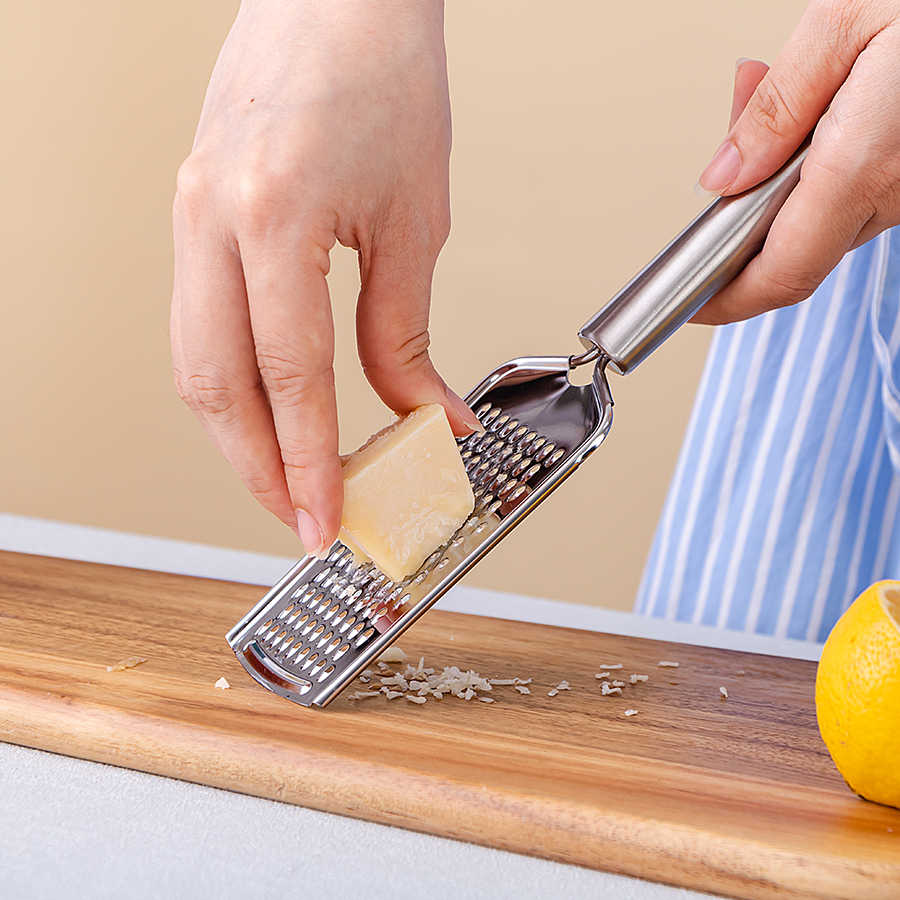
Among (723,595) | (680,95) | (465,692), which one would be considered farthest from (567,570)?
(465,692)

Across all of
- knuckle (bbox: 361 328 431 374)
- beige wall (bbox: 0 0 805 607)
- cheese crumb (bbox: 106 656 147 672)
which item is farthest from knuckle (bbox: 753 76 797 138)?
beige wall (bbox: 0 0 805 607)

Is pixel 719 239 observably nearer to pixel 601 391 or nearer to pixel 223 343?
pixel 601 391

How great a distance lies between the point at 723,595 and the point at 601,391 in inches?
27.5

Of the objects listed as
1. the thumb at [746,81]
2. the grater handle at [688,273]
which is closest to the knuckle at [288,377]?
the grater handle at [688,273]

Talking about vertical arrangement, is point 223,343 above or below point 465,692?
above

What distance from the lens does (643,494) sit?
9.93ft

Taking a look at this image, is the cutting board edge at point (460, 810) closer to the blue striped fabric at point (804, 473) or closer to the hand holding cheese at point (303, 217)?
the hand holding cheese at point (303, 217)

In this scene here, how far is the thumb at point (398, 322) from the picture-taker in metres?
0.73

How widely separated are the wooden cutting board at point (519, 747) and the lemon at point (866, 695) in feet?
0.10

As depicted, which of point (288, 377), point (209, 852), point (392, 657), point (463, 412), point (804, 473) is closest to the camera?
point (209, 852)

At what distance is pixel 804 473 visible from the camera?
1.40 m

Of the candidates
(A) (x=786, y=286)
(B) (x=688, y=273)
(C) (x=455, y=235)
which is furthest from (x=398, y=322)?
(C) (x=455, y=235)

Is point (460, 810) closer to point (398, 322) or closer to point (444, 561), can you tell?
point (444, 561)

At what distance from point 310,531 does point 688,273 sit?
0.39 metres
